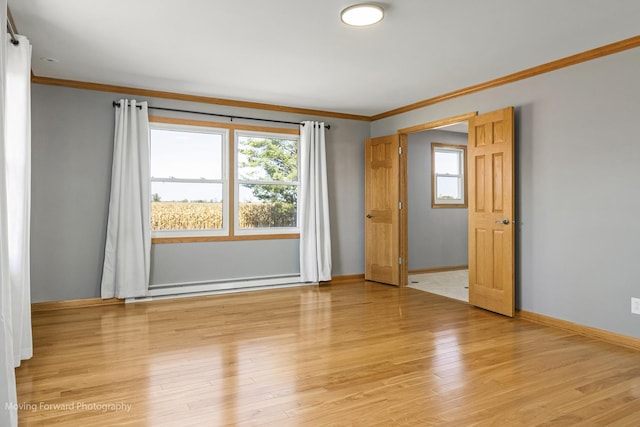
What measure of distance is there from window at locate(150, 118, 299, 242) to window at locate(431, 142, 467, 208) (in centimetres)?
262

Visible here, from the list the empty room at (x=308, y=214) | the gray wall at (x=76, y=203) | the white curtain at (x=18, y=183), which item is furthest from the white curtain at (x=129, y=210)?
the white curtain at (x=18, y=183)

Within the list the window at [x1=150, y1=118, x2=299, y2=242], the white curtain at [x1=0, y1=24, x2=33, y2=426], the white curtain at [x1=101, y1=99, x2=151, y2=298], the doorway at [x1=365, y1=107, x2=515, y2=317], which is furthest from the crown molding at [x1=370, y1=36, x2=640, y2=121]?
the white curtain at [x1=0, y1=24, x2=33, y2=426]

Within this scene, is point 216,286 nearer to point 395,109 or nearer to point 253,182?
point 253,182

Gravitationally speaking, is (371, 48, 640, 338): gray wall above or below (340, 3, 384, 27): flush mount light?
below

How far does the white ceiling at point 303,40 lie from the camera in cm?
287

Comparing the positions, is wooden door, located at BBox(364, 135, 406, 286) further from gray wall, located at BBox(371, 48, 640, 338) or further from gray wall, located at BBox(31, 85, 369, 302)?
gray wall, located at BBox(31, 85, 369, 302)

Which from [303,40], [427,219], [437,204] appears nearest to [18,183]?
[303,40]

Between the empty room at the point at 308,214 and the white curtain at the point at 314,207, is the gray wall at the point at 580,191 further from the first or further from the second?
the white curtain at the point at 314,207

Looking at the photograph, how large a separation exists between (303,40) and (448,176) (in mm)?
4656

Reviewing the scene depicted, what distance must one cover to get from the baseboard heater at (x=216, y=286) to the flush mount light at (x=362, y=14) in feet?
11.8

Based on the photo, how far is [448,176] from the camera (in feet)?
24.0

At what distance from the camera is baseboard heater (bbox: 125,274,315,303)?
4.98 meters

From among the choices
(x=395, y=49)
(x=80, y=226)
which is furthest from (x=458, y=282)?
(x=80, y=226)

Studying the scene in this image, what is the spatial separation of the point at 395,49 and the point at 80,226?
386 cm
